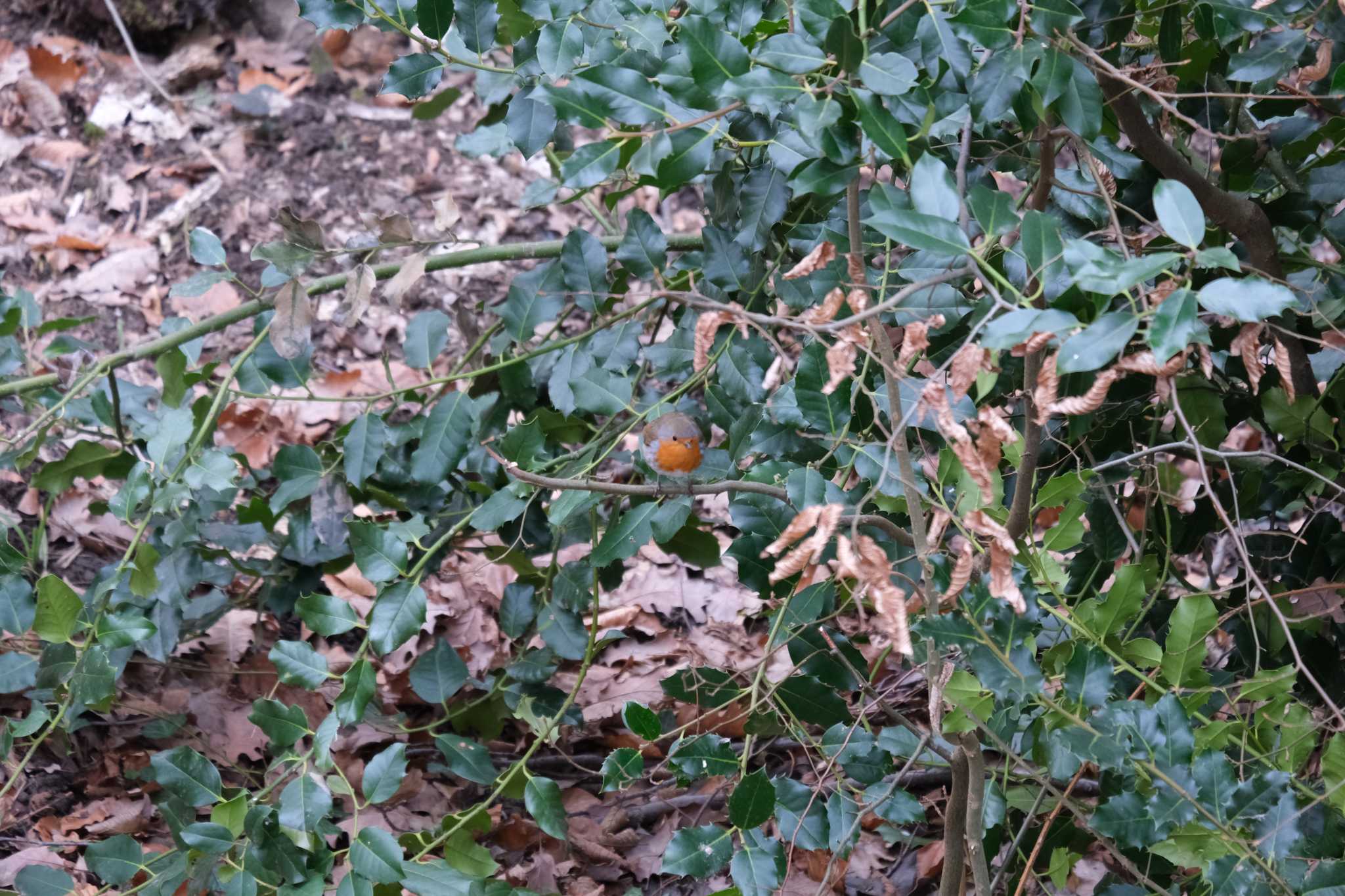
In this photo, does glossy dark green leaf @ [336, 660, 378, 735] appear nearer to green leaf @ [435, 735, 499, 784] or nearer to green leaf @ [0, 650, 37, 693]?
green leaf @ [435, 735, 499, 784]

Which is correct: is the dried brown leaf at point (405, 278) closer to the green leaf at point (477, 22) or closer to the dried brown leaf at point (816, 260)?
the green leaf at point (477, 22)

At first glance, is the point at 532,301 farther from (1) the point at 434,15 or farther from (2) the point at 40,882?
(2) the point at 40,882

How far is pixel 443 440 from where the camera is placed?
1.72 m

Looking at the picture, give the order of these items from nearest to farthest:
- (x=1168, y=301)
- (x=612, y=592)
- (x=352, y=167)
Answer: (x=1168, y=301) < (x=612, y=592) < (x=352, y=167)

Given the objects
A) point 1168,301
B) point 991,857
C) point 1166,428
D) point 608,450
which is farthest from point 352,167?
point 1168,301

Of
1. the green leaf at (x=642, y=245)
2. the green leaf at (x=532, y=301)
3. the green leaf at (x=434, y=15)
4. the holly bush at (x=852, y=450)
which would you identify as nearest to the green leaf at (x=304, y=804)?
the holly bush at (x=852, y=450)

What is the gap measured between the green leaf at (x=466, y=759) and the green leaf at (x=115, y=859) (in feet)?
1.41

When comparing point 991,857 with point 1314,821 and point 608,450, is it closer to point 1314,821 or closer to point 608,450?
point 1314,821

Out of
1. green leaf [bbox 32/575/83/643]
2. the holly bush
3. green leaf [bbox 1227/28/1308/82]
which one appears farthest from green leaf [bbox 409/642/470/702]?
green leaf [bbox 1227/28/1308/82]

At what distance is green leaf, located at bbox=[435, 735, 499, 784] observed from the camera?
169 centimetres

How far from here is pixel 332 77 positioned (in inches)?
149

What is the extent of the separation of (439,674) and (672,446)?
60 cm

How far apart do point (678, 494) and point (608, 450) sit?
305mm

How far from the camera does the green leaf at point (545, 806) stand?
1597mm
